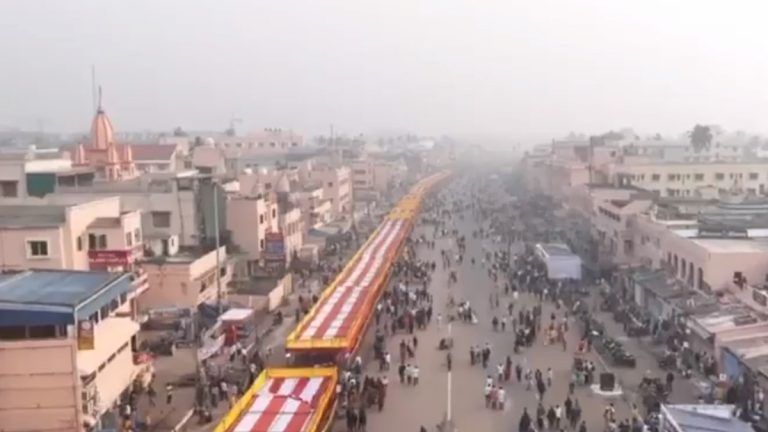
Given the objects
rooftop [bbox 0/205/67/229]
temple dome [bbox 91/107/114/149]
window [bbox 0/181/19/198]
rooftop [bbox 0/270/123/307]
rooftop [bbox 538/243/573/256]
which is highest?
temple dome [bbox 91/107/114/149]

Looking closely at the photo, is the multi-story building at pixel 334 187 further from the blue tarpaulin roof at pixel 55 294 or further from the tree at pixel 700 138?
the blue tarpaulin roof at pixel 55 294

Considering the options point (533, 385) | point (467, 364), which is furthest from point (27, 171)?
point (533, 385)

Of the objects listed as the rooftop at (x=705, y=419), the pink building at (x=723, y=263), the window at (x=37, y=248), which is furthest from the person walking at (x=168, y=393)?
the pink building at (x=723, y=263)

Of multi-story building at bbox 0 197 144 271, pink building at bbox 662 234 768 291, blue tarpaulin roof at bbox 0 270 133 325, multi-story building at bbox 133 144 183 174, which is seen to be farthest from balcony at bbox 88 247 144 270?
multi-story building at bbox 133 144 183 174

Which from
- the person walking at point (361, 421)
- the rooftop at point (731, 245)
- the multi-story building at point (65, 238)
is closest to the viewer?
the person walking at point (361, 421)

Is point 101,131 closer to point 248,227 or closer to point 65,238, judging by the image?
point 248,227

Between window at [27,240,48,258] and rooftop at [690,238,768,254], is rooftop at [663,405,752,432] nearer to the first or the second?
rooftop at [690,238,768,254]

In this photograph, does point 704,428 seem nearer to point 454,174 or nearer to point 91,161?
point 91,161
